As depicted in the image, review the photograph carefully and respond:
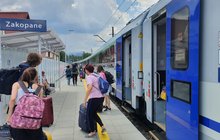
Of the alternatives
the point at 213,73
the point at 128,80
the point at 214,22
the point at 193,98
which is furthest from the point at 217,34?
the point at 128,80

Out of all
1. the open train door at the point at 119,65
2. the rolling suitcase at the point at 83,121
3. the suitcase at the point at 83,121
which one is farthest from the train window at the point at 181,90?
the open train door at the point at 119,65

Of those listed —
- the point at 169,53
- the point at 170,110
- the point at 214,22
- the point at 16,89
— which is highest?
the point at 214,22

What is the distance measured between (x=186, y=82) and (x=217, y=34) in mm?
929

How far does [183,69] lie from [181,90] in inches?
12.3

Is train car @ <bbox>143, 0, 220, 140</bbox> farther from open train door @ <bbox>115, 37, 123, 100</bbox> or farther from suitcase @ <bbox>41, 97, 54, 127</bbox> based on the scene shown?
open train door @ <bbox>115, 37, 123, 100</bbox>

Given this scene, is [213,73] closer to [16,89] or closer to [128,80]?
[16,89]

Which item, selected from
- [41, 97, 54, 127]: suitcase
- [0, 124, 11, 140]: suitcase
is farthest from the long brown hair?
[41, 97, 54, 127]: suitcase

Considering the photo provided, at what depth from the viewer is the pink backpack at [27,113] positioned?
431cm

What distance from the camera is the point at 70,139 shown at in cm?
721

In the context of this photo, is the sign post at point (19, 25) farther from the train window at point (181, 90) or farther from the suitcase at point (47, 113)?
the train window at point (181, 90)

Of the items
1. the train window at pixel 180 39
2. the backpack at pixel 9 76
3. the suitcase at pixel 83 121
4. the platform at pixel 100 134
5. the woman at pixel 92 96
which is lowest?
the platform at pixel 100 134

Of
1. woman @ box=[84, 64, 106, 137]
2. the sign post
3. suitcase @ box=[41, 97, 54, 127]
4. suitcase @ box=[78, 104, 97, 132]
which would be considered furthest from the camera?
suitcase @ box=[41, 97, 54, 127]

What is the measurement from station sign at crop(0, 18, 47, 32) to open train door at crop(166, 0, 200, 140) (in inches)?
183

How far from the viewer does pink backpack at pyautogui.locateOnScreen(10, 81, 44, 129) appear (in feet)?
14.1
